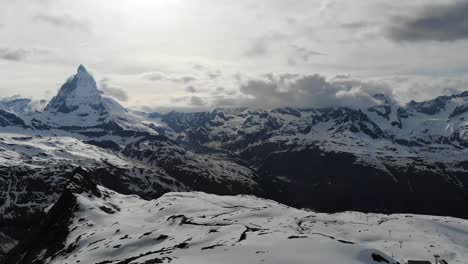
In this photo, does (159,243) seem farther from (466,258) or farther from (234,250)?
(466,258)

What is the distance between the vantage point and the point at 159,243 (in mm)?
176125

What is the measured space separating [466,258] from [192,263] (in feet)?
371

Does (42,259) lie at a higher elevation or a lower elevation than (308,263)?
lower

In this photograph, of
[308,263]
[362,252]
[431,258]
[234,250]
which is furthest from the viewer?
[431,258]

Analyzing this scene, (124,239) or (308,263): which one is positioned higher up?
(308,263)

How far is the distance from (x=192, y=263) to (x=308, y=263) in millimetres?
27288

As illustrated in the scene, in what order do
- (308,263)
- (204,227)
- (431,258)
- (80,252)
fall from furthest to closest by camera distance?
(204,227) < (80,252) < (431,258) < (308,263)

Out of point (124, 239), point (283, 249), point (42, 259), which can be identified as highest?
point (283, 249)

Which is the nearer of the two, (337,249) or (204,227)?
(337,249)

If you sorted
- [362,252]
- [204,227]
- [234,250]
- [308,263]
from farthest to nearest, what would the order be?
1. [204,227]
2. [234,250]
3. [362,252]
4. [308,263]

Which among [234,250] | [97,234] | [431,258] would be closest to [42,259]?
[97,234]

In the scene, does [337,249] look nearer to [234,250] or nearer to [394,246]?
[234,250]

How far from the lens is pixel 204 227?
196 meters

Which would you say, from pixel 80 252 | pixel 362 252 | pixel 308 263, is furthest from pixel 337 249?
pixel 80 252
